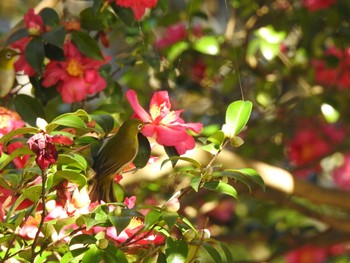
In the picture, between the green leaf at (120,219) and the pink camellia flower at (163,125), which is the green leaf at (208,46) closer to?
the pink camellia flower at (163,125)

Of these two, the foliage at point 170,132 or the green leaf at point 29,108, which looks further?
the green leaf at point 29,108

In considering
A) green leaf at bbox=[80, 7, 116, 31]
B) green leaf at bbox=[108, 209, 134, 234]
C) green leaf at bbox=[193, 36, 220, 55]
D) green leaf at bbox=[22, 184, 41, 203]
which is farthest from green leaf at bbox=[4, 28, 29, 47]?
green leaf at bbox=[193, 36, 220, 55]

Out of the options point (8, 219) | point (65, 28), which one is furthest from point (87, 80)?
point (8, 219)

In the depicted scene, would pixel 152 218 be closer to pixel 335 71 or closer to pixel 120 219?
pixel 120 219

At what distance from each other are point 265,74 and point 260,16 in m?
0.17

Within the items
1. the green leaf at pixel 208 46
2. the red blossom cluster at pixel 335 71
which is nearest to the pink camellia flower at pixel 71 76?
the green leaf at pixel 208 46

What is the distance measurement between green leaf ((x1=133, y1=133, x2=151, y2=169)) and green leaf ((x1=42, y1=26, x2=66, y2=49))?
0.34 m

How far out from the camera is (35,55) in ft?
4.76

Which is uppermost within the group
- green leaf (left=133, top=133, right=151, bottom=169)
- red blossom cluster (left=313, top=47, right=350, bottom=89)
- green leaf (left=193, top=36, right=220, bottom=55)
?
green leaf (left=133, top=133, right=151, bottom=169)

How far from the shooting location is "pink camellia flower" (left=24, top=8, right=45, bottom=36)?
1482 mm

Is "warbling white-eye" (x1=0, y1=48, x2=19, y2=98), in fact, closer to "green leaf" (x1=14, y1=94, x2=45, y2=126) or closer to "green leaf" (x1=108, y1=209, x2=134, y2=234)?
"green leaf" (x1=14, y1=94, x2=45, y2=126)

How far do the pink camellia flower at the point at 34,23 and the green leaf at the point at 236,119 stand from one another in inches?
19.0

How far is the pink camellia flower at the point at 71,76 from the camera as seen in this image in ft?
4.97

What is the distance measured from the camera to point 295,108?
2.63 m
